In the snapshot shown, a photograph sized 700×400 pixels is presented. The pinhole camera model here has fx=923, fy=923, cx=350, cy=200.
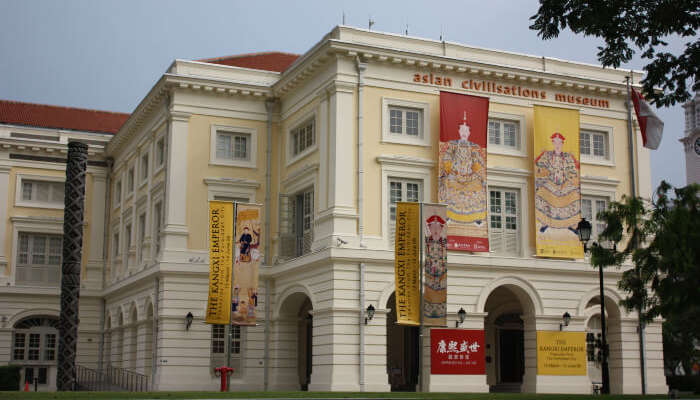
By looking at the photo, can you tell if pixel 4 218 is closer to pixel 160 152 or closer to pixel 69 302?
pixel 160 152

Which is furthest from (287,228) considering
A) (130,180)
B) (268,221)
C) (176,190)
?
(130,180)

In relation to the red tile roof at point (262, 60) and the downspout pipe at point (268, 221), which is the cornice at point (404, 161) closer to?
the downspout pipe at point (268, 221)

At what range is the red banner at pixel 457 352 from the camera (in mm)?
30859

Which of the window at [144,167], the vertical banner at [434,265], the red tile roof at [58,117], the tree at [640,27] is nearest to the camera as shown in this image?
the tree at [640,27]

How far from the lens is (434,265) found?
28.6m

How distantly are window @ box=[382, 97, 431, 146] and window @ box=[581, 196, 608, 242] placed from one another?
701 centimetres

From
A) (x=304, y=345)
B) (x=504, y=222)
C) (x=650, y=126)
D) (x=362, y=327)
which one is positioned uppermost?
(x=650, y=126)

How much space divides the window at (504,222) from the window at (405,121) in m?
3.63

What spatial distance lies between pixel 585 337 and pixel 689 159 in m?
78.8

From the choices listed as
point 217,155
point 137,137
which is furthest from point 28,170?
point 217,155

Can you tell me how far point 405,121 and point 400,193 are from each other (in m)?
2.63

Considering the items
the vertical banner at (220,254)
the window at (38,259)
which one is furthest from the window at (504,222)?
the window at (38,259)

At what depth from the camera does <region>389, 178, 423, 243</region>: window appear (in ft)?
104

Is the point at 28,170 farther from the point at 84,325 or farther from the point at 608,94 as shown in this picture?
the point at 608,94
